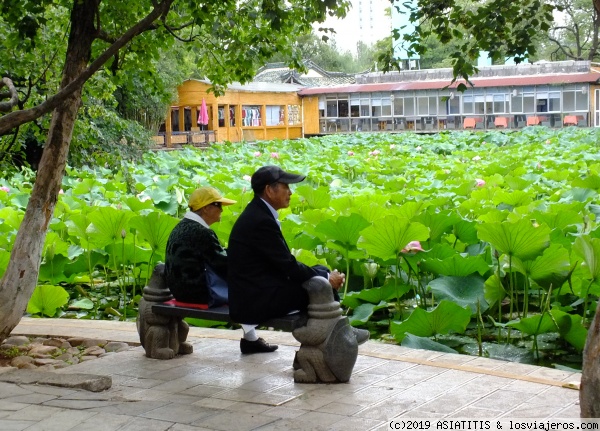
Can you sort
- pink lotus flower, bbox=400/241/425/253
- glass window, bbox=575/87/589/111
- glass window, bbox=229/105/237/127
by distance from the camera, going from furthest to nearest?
glass window, bbox=229/105/237/127
glass window, bbox=575/87/589/111
pink lotus flower, bbox=400/241/425/253

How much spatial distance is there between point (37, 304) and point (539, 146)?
54.1 feet

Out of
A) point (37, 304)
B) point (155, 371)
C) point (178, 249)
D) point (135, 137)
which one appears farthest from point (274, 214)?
point (135, 137)

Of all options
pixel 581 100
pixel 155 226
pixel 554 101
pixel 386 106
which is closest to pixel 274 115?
pixel 386 106

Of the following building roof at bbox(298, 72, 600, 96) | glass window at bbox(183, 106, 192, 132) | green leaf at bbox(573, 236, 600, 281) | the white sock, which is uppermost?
building roof at bbox(298, 72, 600, 96)

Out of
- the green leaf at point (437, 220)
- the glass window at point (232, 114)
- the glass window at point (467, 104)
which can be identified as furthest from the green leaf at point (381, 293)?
the glass window at point (467, 104)

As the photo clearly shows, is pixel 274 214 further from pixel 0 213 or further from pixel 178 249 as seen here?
pixel 0 213

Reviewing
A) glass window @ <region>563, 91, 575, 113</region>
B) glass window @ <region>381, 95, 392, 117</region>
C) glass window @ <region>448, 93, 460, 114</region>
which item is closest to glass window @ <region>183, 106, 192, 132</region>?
glass window @ <region>381, 95, 392, 117</region>

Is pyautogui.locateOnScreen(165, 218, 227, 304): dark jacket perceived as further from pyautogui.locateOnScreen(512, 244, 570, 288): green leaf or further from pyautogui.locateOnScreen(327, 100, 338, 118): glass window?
pyautogui.locateOnScreen(327, 100, 338, 118): glass window

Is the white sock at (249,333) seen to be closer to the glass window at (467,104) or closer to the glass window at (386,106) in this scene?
the glass window at (467,104)

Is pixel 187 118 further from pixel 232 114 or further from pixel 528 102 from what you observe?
pixel 528 102

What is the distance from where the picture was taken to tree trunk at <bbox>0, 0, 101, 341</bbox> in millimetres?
4730

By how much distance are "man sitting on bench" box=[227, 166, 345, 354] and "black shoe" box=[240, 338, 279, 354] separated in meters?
0.40

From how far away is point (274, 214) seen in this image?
13.4 feet

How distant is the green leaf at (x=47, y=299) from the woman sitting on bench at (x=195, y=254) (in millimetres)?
1658
